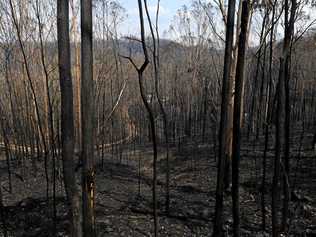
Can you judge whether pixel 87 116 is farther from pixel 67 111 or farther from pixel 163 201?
pixel 163 201

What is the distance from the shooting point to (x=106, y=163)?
39.3 feet

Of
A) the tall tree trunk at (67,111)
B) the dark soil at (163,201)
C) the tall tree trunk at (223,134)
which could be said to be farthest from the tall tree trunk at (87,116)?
the dark soil at (163,201)

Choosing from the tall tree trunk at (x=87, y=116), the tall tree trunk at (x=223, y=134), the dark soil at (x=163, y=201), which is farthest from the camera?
the dark soil at (x=163, y=201)

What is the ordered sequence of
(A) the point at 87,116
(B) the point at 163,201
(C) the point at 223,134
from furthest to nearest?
1. (B) the point at 163,201
2. (C) the point at 223,134
3. (A) the point at 87,116

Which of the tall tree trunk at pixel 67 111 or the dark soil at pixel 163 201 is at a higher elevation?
the tall tree trunk at pixel 67 111

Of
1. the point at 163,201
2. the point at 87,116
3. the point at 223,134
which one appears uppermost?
the point at 87,116

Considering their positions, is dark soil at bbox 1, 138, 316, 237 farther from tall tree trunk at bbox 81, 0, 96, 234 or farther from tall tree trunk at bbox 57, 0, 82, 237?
tall tree trunk at bbox 81, 0, 96, 234

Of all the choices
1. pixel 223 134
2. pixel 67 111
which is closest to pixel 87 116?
pixel 67 111

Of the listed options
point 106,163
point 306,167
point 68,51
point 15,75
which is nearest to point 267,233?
point 68,51

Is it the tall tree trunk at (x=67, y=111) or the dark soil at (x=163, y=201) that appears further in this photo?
the dark soil at (x=163, y=201)

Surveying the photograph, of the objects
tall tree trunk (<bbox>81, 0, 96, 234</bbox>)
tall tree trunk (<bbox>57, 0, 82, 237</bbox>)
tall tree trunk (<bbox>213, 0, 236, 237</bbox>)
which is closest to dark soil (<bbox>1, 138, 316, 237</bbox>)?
tall tree trunk (<bbox>213, 0, 236, 237</bbox>)

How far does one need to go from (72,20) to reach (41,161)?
4553mm

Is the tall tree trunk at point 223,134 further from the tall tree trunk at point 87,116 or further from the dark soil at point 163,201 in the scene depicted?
the dark soil at point 163,201

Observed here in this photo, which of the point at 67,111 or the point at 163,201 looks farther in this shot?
the point at 163,201
